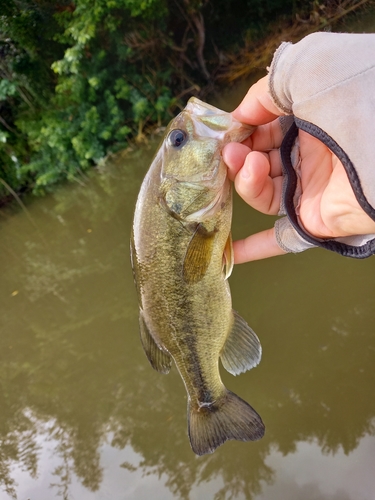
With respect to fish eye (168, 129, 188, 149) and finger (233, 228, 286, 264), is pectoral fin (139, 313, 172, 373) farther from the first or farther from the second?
fish eye (168, 129, 188, 149)

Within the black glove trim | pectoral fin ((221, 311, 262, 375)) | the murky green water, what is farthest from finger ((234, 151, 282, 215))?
the murky green water

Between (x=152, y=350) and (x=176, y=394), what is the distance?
64.1 inches

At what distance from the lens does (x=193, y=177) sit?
5.02 feet

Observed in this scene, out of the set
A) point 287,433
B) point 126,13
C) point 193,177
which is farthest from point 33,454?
point 126,13

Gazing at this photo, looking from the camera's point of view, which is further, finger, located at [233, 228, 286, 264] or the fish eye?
finger, located at [233, 228, 286, 264]

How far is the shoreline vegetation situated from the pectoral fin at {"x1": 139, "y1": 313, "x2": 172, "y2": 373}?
5.21m

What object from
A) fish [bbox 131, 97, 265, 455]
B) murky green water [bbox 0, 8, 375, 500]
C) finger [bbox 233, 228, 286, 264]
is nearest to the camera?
fish [bbox 131, 97, 265, 455]

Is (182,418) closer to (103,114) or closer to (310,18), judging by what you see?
(103,114)

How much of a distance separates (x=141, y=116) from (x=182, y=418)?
519 cm

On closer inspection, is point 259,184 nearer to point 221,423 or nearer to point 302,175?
point 302,175

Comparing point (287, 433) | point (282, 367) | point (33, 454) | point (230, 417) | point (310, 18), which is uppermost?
point (310, 18)

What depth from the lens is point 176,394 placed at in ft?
10.4

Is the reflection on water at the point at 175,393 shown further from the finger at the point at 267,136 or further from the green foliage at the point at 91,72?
the green foliage at the point at 91,72

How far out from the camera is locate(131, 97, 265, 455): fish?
1.52 metres
